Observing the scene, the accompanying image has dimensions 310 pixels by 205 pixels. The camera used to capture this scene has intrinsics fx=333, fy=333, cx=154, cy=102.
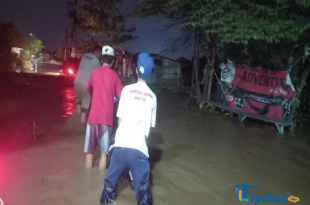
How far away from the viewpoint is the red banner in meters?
9.62

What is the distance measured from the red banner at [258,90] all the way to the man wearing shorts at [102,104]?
6316 millimetres

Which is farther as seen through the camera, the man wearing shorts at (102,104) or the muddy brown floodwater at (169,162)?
the man wearing shorts at (102,104)

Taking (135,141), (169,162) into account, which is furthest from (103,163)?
(135,141)

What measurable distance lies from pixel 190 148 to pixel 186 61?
16.8 meters

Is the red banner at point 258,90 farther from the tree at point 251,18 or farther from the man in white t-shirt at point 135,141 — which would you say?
the man in white t-shirt at point 135,141

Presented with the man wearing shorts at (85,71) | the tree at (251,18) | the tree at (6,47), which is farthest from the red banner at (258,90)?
the tree at (6,47)

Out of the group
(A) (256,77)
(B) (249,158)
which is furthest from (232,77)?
(B) (249,158)

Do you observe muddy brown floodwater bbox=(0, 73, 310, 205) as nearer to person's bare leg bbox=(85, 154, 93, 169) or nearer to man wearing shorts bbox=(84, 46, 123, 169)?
person's bare leg bbox=(85, 154, 93, 169)

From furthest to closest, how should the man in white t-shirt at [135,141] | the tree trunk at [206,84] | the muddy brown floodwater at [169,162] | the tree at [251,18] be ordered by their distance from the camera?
the tree trunk at [206,84]
the tree at [251,18]
the muddy brown floodwater at [169,162]
the man in white t-shirt at [135,141]

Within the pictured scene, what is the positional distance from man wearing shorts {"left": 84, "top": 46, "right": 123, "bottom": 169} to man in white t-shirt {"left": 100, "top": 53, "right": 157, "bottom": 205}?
0.99 metres

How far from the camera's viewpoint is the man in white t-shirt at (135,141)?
370 centimetres

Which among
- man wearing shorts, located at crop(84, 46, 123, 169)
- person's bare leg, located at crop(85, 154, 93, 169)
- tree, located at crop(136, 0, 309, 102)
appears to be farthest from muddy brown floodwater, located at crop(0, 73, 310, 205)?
tree, located at crop(136, 0, 309, 102)

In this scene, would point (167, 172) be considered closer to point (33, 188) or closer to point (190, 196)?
point (190, 196)

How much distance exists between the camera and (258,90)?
1035 cm
